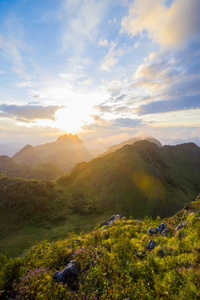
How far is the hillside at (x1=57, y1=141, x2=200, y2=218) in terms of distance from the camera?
202 ft

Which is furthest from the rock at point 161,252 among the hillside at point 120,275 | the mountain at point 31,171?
the mountain at point 31,171

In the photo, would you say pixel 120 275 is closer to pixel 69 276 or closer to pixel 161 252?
pixel 161 252

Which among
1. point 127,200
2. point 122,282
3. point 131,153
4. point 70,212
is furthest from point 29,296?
point 131,153

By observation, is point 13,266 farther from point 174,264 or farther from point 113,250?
point 174,264

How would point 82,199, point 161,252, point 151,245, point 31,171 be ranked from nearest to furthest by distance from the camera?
point 161,252 < point 151,245 < point 82,199 < point 31,171

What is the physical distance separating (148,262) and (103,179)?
230 ft

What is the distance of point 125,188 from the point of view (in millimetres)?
71062

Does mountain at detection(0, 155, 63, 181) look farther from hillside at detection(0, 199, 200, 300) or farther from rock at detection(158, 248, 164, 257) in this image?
rock at detection(158, 248, 164, 257)

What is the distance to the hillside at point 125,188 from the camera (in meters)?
61.4

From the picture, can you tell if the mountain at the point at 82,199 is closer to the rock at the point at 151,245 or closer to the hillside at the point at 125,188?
the hillside at the point at 125,188

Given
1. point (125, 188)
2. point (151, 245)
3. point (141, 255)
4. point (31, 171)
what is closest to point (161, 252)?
point (141, 255)

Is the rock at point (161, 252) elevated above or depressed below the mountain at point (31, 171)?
above

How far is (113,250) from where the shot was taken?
1243 cm

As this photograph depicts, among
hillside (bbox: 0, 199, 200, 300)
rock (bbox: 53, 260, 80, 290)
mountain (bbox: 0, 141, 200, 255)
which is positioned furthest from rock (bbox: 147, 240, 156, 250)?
mountain (bbox: 0, 141, 200, 255)
